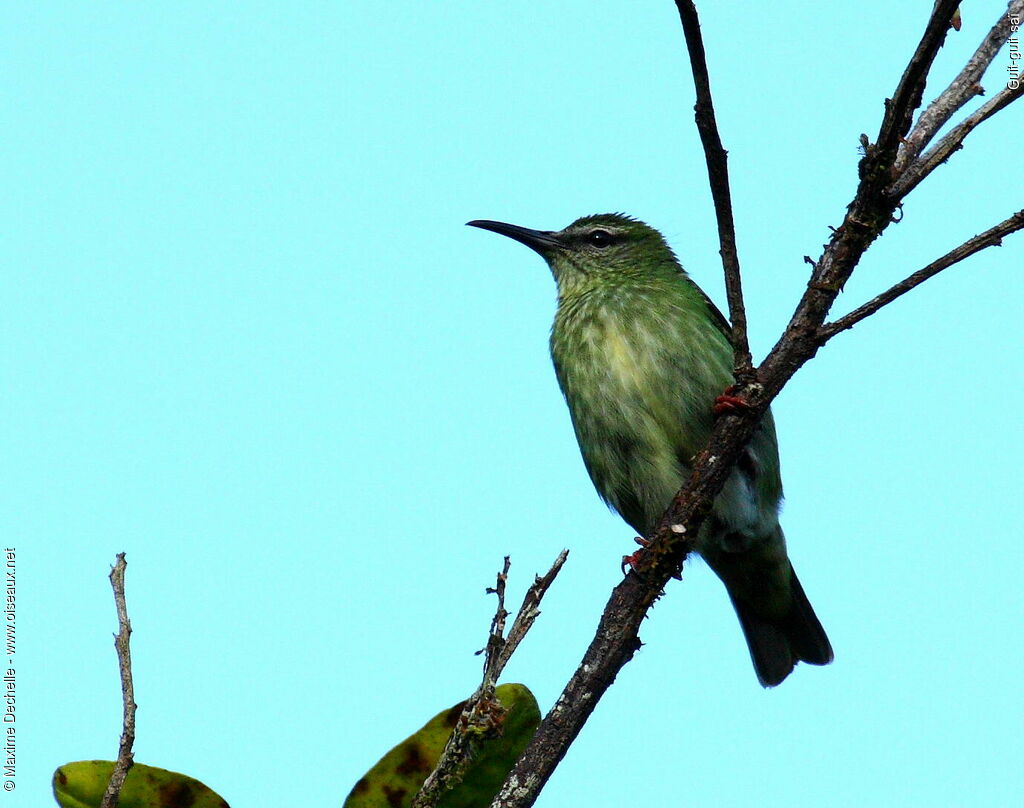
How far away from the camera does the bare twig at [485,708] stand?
9.11ft

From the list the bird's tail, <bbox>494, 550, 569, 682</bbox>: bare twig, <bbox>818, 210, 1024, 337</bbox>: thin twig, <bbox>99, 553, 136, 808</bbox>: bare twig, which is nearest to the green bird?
the bird's tail

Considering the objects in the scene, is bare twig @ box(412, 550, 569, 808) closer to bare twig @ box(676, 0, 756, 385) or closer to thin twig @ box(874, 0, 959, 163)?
bare twig @ box(676, 0, 756, 385)

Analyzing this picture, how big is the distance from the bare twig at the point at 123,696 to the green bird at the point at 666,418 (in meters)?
3.24

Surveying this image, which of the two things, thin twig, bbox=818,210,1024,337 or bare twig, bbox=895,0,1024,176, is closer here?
thin twig, bbox=818,210,1024,337

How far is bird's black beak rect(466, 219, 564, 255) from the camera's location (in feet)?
24.9

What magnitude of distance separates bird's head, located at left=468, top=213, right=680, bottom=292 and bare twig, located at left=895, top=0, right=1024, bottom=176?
2.89m

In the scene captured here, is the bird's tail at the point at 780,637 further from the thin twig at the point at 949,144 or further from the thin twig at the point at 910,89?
the thin twig at the point at 910,89

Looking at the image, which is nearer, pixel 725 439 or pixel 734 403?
pixel 734 403

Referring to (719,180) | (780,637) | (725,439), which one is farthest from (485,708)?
(780,637)

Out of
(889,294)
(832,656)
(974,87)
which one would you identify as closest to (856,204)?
(889,294)

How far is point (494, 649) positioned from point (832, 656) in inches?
181

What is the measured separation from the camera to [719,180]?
334 centimetres

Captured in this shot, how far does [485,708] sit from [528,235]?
5143mm

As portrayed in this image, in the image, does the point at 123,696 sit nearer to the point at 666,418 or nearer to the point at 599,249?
the point at 666,418
